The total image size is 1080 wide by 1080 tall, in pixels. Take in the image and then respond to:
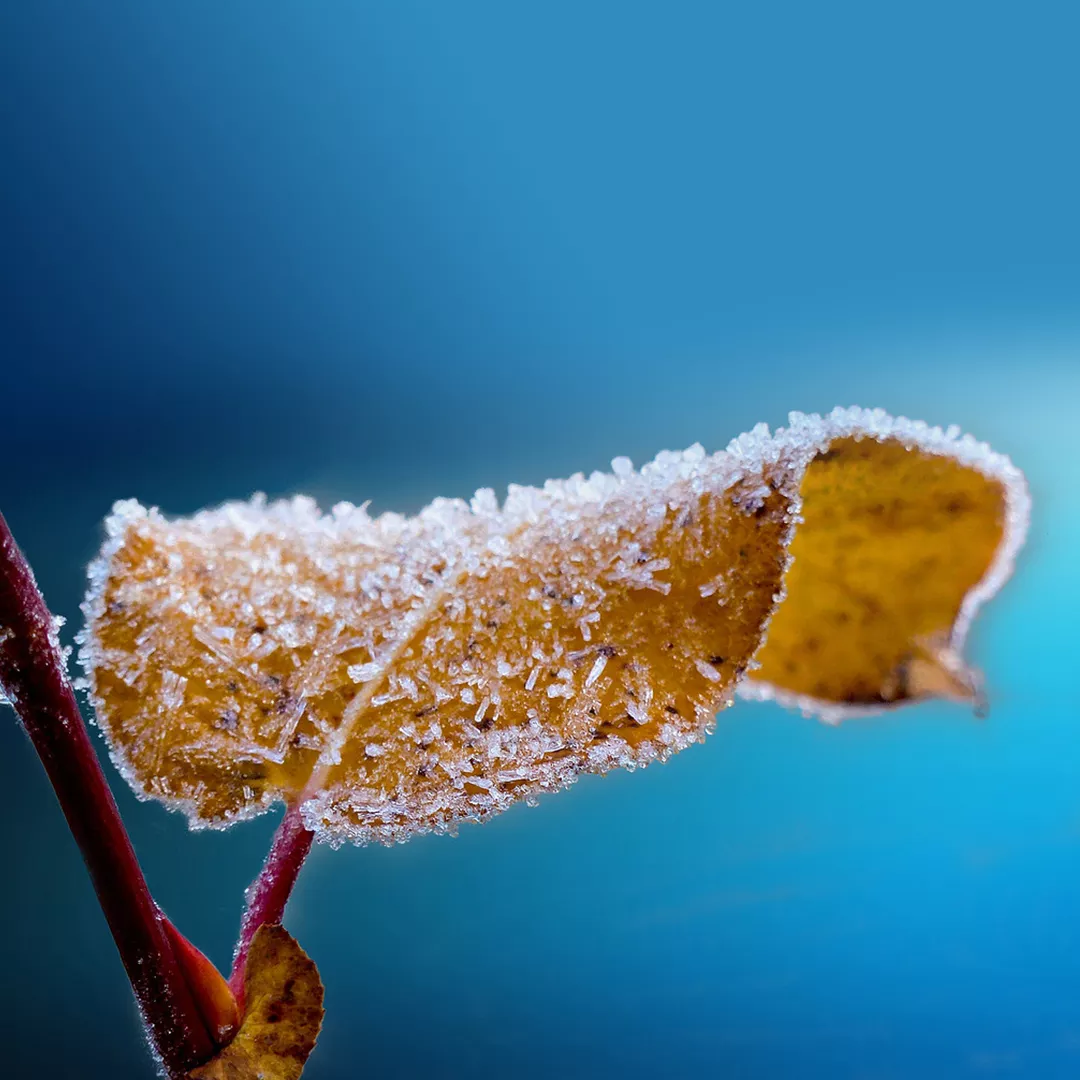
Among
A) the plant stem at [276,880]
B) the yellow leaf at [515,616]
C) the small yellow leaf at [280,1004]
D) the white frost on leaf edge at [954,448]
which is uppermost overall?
the white frost on leaf edge at [954,448]

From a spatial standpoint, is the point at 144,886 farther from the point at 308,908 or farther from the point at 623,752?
the point at 308,908

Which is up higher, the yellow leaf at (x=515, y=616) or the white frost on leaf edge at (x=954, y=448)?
the white frost on leaf edge at (x=954, y=448)

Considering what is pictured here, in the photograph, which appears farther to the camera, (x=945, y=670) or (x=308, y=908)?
(x=308, y=908)

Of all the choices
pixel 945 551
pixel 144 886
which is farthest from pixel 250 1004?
pixel 945 551

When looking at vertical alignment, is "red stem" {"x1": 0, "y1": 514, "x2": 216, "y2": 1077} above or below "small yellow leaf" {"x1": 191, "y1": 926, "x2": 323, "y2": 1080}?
above

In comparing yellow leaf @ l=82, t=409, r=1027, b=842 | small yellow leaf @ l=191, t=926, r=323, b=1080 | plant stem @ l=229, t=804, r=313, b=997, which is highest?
yellow leaf @ l=82, t=409, r=1027, b=842
